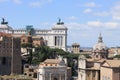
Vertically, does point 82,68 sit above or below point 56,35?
below

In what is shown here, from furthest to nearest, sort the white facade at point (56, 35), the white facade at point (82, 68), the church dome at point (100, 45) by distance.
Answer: the white facade at point (56, 35), the church dome at point (100, 45), the white facade at point (82, 68)

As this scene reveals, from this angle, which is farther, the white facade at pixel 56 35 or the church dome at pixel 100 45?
the white facade at pixel 56 35

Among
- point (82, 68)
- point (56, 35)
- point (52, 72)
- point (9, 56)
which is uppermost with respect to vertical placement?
point (56, 35)

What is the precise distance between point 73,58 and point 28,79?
28.7 m

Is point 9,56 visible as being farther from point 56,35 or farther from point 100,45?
point 56,35

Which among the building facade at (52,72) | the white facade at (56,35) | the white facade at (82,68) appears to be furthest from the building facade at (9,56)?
the white facade at (56,35)

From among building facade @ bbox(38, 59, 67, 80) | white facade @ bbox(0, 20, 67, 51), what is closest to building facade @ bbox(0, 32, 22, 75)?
building facade @ bbox(38, 59, 67, 80)

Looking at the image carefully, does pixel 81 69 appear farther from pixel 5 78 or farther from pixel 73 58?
pixel 73 58

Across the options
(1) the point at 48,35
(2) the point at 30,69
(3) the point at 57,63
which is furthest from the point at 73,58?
(1) the point at 48,35

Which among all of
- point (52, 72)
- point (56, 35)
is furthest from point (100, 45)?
point (56, 35)

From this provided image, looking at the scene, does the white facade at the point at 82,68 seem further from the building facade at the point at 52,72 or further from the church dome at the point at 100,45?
the church dome at the point at 100,45

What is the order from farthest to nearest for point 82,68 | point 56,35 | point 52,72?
point 56,35 < point 52,72 < point 82,68

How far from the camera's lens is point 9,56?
7512 centimetres

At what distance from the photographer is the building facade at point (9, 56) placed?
2936 inches
